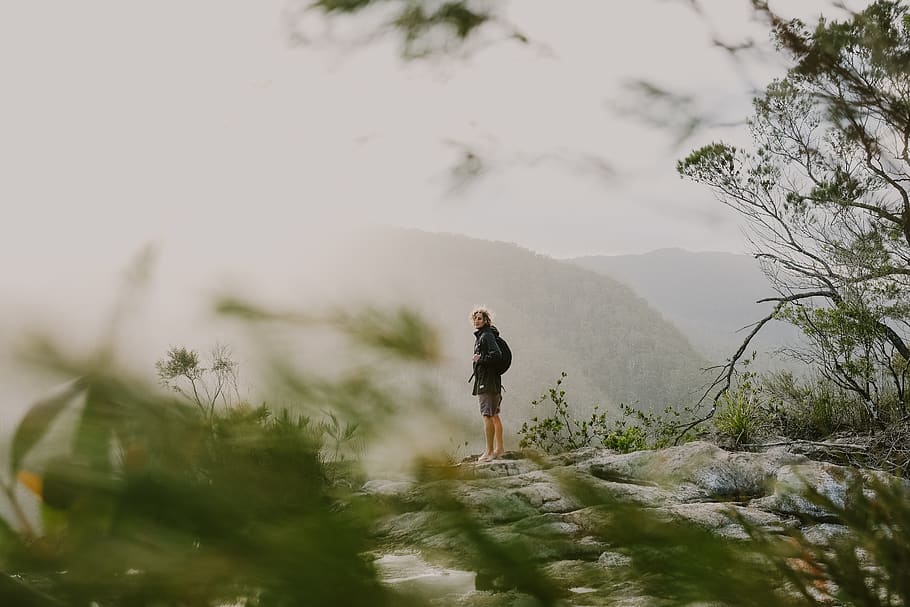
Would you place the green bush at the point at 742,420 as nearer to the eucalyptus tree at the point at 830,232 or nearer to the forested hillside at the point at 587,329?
the eucalyptus tree at the point at 830,232

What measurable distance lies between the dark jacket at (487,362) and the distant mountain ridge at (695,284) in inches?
1312

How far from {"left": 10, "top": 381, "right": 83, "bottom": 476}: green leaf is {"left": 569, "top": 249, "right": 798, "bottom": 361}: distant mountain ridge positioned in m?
37.5

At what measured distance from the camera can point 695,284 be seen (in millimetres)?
41344

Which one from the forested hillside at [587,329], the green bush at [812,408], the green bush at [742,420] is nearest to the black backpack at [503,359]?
the green bush at [742,420]

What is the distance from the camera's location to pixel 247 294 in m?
0.22

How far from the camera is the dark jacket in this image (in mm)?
4137

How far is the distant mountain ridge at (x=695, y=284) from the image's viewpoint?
3850 cm

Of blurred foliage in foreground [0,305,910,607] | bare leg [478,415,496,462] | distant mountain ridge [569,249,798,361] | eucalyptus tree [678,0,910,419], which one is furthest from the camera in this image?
distant mountain ridge [569,249,798,361]

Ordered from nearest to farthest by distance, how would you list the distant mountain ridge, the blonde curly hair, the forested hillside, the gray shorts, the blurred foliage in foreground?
the blurred foliage in foreground < the blonde curly hair < the gray shorts < the forested hillside < the distant mountain ridge

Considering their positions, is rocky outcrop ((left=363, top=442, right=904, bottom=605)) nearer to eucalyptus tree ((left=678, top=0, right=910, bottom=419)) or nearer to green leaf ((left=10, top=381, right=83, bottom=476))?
green leaf ((left=10, top=381, right=83, bottom=476))

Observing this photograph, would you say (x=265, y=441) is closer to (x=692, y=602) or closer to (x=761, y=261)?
(x=692, y=602)

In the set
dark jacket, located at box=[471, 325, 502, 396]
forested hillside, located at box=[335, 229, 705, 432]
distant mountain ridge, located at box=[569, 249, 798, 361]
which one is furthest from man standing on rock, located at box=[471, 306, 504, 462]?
distant mountain ridge, located at box=[569, 249, 798, 361]

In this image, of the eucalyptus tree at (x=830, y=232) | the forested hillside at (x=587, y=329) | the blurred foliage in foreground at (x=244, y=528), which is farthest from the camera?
the forested hillside at (x=587, y=329)

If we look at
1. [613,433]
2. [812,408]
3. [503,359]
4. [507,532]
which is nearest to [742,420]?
[812,408]
